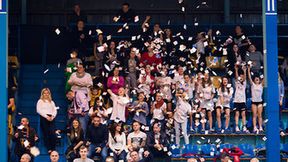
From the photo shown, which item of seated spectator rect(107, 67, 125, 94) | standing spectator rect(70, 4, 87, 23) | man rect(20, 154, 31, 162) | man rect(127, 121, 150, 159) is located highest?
standing spectator rect(70, 4, 87, 23)

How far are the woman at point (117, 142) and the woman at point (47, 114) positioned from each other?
141cm

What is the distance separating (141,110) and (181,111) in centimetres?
98

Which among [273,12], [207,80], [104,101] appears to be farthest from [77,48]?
[273,12]

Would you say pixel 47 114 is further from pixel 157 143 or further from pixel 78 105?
pixel 157 143

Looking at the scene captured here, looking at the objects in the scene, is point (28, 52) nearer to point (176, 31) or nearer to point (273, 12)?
point (176, 31)

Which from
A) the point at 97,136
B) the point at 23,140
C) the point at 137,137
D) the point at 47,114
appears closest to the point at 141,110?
the point at 137,137

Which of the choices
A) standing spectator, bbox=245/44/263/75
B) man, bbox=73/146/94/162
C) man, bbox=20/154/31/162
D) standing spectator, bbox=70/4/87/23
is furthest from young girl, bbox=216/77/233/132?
man, bbox=20/154/31/162

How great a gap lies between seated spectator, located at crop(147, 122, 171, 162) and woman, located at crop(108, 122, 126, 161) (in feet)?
1.98

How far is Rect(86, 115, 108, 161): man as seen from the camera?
18438mm

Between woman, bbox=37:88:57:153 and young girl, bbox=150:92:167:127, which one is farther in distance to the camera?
young girl, bbox=150:92:167:127

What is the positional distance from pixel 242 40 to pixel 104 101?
4.51 meters

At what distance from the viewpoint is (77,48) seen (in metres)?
22.0

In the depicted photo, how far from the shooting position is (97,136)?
1848 centimetres

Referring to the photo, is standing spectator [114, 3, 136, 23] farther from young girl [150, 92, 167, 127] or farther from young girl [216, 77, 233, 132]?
young girl [150, 92, 167, 127]
